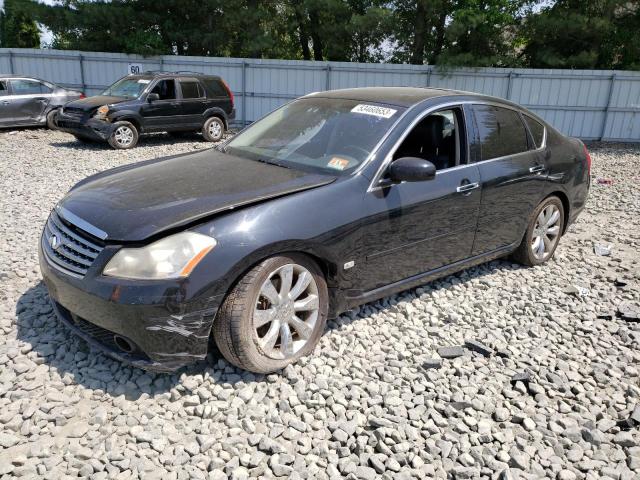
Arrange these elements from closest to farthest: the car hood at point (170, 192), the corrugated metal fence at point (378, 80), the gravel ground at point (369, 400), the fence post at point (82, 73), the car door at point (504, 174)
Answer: the gravel ground at point (369, 400)
the car hood at point (170, 192)
the car door at point (504, 174)
the corrugated metal fence at point (378, 80)
the fence post at point (82, 73)

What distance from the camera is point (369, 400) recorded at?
3141 millimetres

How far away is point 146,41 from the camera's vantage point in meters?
18.9

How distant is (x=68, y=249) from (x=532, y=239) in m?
4.05

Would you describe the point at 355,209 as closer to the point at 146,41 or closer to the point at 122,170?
the point at 122,170

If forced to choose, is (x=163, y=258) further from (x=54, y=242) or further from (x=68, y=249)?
(x=54, y=242)

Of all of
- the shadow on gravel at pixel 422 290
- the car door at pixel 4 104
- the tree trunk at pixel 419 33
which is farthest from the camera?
the tree trunk at pixel 419 33

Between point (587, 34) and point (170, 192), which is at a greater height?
point (587, 34)

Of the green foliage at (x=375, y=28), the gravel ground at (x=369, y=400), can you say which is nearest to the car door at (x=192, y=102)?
the green foliage at (x=375, y=28)

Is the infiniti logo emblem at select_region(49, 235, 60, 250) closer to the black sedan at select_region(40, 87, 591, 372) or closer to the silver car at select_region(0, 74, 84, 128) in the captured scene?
the black sedan at select_region(40, 87, 591, 372)

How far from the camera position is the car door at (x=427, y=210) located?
3.65 m

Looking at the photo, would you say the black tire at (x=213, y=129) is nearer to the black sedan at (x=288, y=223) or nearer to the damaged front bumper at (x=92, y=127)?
the damaged front bumper at (x=92, y=127)

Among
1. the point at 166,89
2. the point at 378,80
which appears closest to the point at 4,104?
the point at 166,89

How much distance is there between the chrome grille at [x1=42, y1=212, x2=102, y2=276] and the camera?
3.01 metres

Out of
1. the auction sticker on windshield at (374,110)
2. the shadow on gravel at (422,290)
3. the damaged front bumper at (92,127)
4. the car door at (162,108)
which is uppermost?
the auction sticker on windshield at (374,110)
